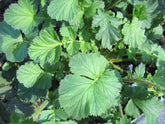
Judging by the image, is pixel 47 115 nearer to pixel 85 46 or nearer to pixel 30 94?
pixel 30 94

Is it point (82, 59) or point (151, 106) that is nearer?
point (82, 59)

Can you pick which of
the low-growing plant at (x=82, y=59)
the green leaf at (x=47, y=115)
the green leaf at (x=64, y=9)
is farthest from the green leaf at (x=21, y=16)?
the green leaf at (x=47, y=115)

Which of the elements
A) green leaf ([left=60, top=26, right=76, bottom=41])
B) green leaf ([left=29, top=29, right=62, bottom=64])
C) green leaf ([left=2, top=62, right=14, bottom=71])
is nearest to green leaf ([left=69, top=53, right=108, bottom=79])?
green leaf ([left=29, top=29, right=62, bottom=64])

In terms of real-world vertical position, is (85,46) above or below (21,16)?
below

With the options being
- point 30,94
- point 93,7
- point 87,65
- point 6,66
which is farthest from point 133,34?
point 6,66

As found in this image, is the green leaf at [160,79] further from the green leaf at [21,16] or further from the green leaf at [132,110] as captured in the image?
the green leaf at [21,16]

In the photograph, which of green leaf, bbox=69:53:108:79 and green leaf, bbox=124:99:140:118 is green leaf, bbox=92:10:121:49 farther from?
green leaf, bbox=124:99:140:118
